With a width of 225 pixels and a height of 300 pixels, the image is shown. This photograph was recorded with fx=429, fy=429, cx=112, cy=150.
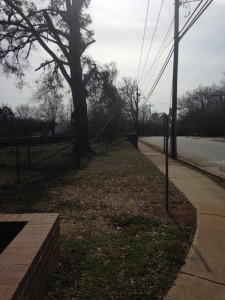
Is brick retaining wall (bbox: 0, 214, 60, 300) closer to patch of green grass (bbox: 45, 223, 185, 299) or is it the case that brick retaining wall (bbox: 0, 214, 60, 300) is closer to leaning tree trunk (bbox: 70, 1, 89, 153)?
patch of green grass (bbox: 45, 223, 185, 299)

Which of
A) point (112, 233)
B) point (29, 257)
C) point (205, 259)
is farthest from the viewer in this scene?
point (112, 233)

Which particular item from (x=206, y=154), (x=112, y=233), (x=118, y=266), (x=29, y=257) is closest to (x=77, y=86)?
(x=206, y=154)

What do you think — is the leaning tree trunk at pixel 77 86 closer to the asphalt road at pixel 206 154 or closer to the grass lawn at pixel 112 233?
the asphalt road at pixel 206 154

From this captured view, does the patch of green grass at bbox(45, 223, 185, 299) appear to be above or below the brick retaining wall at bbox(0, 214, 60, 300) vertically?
below

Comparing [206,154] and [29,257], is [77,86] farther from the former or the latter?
[29,257]

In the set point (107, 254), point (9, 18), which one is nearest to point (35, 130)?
point (9, 18)

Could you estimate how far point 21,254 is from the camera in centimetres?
389

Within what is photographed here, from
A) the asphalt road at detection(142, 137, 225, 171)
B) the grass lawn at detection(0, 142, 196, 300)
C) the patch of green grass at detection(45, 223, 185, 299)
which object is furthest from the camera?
the asphalt road at detection(142, 137, 225, 171)

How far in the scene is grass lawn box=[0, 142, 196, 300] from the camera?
4.44 metres

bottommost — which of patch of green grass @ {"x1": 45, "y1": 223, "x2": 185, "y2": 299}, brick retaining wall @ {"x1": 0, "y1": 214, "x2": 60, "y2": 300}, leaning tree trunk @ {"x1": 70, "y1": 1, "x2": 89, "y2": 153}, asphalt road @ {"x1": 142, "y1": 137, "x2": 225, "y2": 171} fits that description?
asphalt road @ {"x1": 142, "y1": 137, "x2": 225, "y2": 171}

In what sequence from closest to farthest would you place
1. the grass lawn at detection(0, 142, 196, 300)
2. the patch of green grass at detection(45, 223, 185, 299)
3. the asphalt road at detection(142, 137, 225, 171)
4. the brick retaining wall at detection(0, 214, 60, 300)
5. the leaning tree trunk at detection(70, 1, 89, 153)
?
the brick retaining wall at detection(0, 214, 60, 300)
the patch of green grass at detection(45, 223, 185, 299)
the grass lawn at detection(0, 142, 196, 300)
the asphalt road at detection(142, 137, 225, 171)
the leaning tree trunk at detection(70, 1, 89, 153)

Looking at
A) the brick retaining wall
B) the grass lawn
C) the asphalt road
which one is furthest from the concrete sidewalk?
the asphalt road

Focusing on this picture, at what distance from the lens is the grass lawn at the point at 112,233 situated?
4.44m

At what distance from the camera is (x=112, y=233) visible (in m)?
6.38
